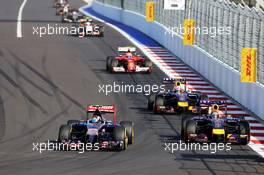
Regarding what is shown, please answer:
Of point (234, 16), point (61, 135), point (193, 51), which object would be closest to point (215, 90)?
point (234, 16)

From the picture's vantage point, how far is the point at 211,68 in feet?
136

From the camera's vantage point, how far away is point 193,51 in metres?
45.5

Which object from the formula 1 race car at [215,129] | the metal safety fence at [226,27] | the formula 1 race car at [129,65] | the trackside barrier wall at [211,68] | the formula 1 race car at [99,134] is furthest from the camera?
the formula 1 race car at [129,65]

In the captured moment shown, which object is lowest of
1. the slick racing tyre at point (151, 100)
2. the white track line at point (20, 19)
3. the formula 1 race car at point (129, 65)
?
the white track line at point (20, 19)

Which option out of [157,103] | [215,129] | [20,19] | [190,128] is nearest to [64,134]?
[190,128]

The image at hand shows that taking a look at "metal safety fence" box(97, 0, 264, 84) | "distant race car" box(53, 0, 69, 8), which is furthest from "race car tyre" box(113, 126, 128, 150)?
"distant race car" box(53, 0, 69, 8)

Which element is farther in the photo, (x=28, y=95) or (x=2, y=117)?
(x=28, y=95)

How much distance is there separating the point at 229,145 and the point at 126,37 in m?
33.5

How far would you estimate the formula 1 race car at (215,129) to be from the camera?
27.0 m

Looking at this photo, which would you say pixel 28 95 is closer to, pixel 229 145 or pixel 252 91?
pixel 252 91

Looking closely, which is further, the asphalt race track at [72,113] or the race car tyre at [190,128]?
the race car tyre at [190,128]

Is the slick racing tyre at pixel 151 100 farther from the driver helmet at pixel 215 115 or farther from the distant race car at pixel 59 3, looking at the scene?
the distant race car at pixel 59 3

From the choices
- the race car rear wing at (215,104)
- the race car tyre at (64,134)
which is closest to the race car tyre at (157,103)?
the race car rear wing at (215,104)

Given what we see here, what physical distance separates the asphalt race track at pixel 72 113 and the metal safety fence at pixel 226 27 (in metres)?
2.72
